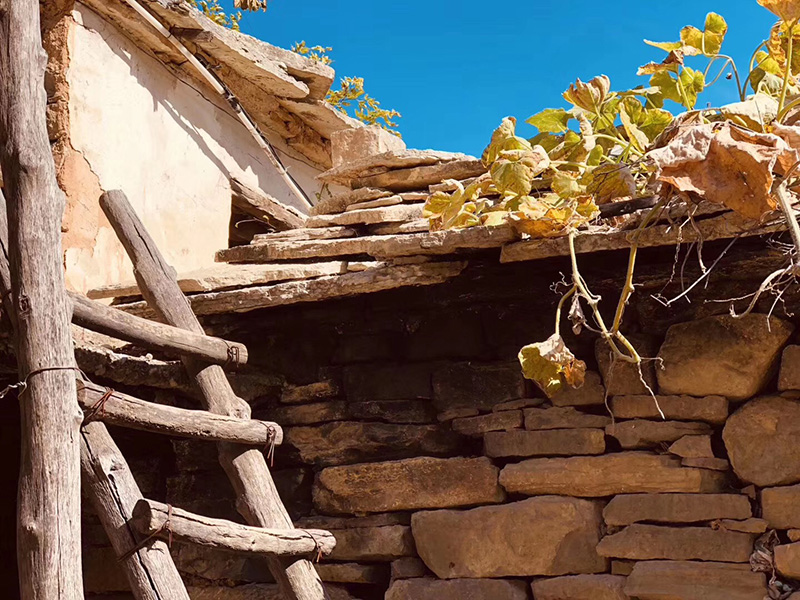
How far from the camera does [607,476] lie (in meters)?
3.20

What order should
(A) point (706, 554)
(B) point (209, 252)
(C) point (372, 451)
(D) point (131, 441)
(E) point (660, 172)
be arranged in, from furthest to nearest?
(B) point (209, 252)
(D) point (131, 441)
(C) point (372, 451)
(A) point (706, 554)
(E) point (660, 172)

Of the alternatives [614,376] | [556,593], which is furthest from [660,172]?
[556,593]

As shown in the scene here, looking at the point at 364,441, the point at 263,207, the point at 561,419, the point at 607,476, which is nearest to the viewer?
the point at 607,476

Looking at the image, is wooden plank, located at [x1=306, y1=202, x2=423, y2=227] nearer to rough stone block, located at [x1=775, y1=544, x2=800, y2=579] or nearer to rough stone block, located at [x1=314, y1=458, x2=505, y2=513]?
rough stone block, located at [x1=314, y1=458, x2=505, y2=513]

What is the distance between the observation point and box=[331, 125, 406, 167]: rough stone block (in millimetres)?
4824

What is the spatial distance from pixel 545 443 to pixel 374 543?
2.26ft

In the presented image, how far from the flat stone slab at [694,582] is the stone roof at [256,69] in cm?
339

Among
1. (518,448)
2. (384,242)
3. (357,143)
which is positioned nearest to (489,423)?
(518,448)

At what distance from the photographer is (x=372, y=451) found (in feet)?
11.8

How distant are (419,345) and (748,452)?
1173mm

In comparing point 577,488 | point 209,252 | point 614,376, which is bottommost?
point 577,488

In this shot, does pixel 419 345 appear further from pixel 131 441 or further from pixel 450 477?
pixel 131 441

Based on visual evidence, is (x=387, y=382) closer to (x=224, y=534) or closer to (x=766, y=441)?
(x=224, y=534)

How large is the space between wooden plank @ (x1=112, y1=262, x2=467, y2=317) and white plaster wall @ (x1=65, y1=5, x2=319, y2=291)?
1.00 meters
